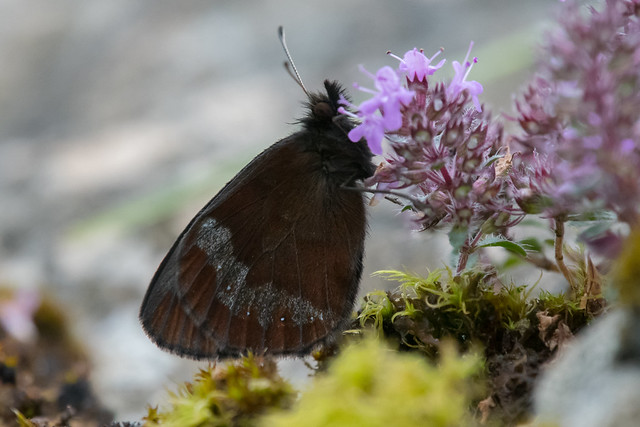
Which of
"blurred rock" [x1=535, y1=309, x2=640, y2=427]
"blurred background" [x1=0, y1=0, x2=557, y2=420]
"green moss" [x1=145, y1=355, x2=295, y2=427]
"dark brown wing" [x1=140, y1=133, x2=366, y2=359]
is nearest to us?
"blurred rock" [x1=535, y1=309, x2=640, y2=427]

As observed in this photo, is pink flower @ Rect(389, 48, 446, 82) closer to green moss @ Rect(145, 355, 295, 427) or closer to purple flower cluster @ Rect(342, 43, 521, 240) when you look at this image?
purple flower cluster @ Rect(342, 43, 521, 240)

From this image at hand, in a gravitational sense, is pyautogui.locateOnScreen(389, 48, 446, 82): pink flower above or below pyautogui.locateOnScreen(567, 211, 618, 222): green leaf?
above

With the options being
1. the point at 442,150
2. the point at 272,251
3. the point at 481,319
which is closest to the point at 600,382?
the point at 481,319

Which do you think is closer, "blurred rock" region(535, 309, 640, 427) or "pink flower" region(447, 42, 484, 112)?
"blurred rock" region(535, 309, 640, 427)

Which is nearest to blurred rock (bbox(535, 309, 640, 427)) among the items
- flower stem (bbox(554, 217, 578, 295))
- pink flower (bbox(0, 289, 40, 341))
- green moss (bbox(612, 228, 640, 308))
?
green moss (bbox(612, 228, 640, 308))

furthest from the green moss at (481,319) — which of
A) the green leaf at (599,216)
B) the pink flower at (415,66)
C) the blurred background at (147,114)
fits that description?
the blurred background at (147,114)

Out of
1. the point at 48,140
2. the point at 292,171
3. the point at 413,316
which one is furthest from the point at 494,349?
the point at 48,140

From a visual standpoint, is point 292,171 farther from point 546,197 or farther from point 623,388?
point 623,388
